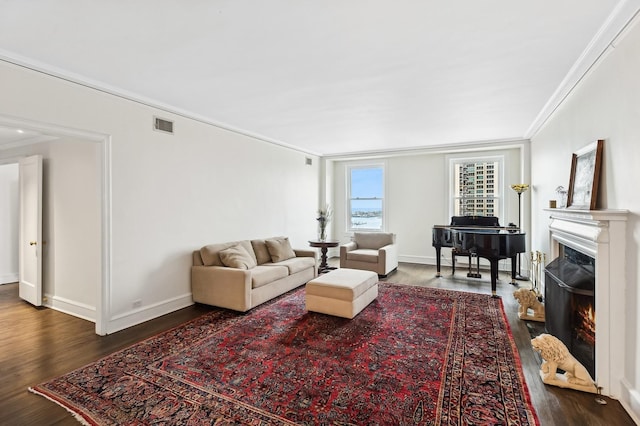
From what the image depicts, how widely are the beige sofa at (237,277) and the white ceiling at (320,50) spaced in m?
1.97

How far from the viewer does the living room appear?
234 centimetres

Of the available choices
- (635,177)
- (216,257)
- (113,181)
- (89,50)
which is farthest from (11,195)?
(635,177)

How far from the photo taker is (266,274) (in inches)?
170

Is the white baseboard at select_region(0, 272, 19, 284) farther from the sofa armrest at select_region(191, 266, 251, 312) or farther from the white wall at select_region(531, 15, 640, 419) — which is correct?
the white wall at select_region(531, 15, 640, 419)

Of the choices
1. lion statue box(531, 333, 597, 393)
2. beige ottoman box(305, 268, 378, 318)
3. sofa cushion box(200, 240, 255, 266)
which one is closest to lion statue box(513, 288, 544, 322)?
lion statue box(531, 333, 597, 393)

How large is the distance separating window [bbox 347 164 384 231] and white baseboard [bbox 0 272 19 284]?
6.90 metres

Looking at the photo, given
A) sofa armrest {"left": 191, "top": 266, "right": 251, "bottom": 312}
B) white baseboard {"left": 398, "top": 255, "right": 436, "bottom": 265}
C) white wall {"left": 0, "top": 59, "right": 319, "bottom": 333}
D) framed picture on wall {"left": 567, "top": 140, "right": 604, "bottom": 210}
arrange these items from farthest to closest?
1. white baseboard {"left": 398, "top": 255, "right": 436, "bottom": 265}
2. sofa armrest {"left": 191, "top": 266, "right": 251, "bottom": 312}
3. white wall {"left": 0, "top": 59, "right": 319, "bottom": 333}
4. framed picture on wall {"left": 567, "top": 140, "right": 604, "bottom": 210}

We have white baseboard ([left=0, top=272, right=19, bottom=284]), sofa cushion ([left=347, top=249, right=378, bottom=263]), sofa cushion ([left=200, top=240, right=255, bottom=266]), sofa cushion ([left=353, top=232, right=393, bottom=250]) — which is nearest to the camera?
sofa cushion ([left=200, top=240, right=255, bottom=266])

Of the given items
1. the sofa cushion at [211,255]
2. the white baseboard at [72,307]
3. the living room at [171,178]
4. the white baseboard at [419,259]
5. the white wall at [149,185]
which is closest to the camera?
the living room at [171,178]

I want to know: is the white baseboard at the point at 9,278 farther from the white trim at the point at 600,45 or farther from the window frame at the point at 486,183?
the white trim at the point at 600,45

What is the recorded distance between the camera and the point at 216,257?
14.3 feet

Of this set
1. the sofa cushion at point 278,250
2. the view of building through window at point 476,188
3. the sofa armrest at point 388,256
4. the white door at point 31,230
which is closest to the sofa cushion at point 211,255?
the sofa cushion at point 278,250

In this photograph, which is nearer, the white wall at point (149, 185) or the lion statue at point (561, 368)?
the lion statue at point (561, 368)

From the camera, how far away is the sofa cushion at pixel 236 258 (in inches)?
164
